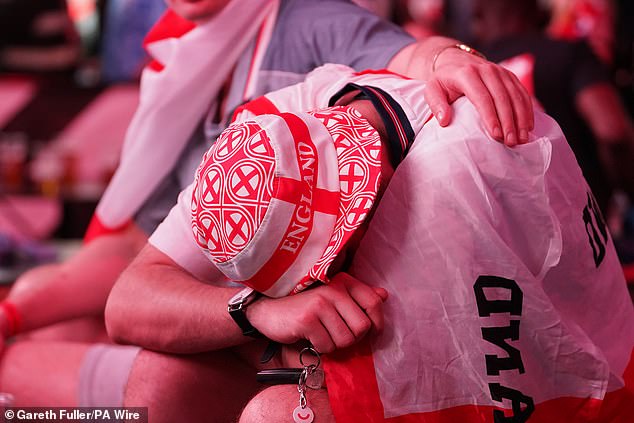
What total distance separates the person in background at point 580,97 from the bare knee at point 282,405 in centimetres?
160

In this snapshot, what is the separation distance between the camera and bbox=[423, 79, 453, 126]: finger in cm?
106

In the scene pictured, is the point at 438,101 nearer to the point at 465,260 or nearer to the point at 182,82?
the point at 465,260

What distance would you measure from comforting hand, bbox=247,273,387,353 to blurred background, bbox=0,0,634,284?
5.42 ft

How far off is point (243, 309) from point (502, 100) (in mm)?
391

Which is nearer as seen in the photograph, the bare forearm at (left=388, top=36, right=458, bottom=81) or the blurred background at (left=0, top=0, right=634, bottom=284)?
the bare forearm at (left=388, top=36, right=458, bottom=81)

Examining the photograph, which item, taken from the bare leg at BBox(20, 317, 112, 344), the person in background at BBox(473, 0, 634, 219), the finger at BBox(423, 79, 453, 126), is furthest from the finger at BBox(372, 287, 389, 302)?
the person in background at BBox(473, 0, 634, 219)

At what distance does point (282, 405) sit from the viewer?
1030mm

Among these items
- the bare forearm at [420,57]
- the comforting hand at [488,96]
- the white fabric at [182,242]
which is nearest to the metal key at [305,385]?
the white fabric at [182,242]

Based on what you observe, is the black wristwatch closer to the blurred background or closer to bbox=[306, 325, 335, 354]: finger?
bbox=[306, 325, 335, 354]: finger

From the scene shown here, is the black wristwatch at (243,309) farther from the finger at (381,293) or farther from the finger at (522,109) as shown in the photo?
the finger at (522,109)

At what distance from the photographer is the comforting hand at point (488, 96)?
3.43 ft

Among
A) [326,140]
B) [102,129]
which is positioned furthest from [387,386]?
[102,129]

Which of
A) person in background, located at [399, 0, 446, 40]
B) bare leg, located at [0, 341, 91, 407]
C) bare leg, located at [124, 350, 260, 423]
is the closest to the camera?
bare leg, located at [124, 350, 260, 423]

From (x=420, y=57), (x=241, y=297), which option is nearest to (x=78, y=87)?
(x=420, y=57)
